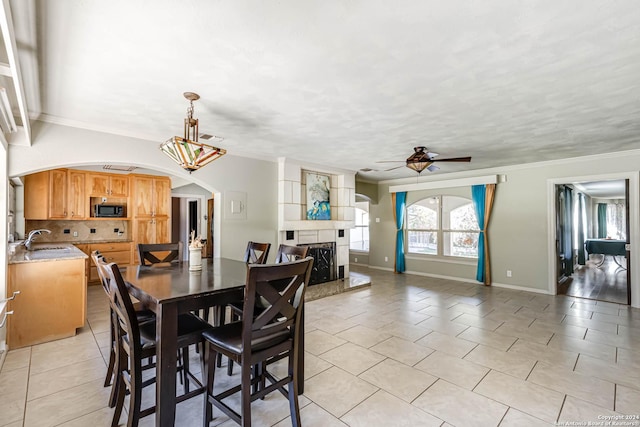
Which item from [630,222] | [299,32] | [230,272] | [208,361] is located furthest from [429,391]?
[630,222]

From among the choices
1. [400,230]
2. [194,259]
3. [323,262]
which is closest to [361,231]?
[400,230]

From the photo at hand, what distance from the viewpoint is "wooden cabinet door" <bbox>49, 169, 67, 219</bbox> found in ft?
17.4

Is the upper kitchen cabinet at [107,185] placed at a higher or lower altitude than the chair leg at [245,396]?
higher

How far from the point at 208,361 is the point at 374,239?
6634 mm

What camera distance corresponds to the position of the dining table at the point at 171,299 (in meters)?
1.68

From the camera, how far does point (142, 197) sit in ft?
20.5

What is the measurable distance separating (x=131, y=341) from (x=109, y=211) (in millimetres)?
5208

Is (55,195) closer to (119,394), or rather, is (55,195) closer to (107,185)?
(107,185)

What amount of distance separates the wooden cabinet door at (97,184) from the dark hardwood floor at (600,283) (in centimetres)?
895

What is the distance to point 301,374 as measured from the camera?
2.29m

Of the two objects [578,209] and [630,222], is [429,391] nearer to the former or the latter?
[630,222]

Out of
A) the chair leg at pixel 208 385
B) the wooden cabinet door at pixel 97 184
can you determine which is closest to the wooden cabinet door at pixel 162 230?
the wooden cabinet door at pixel 97 184

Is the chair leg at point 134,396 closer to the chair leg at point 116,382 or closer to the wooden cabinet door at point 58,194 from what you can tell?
the chair leg at point 116,382

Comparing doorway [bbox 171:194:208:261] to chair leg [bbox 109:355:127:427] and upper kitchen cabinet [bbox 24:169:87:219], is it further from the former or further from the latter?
chair leg [bbox 109:355:127:427]
